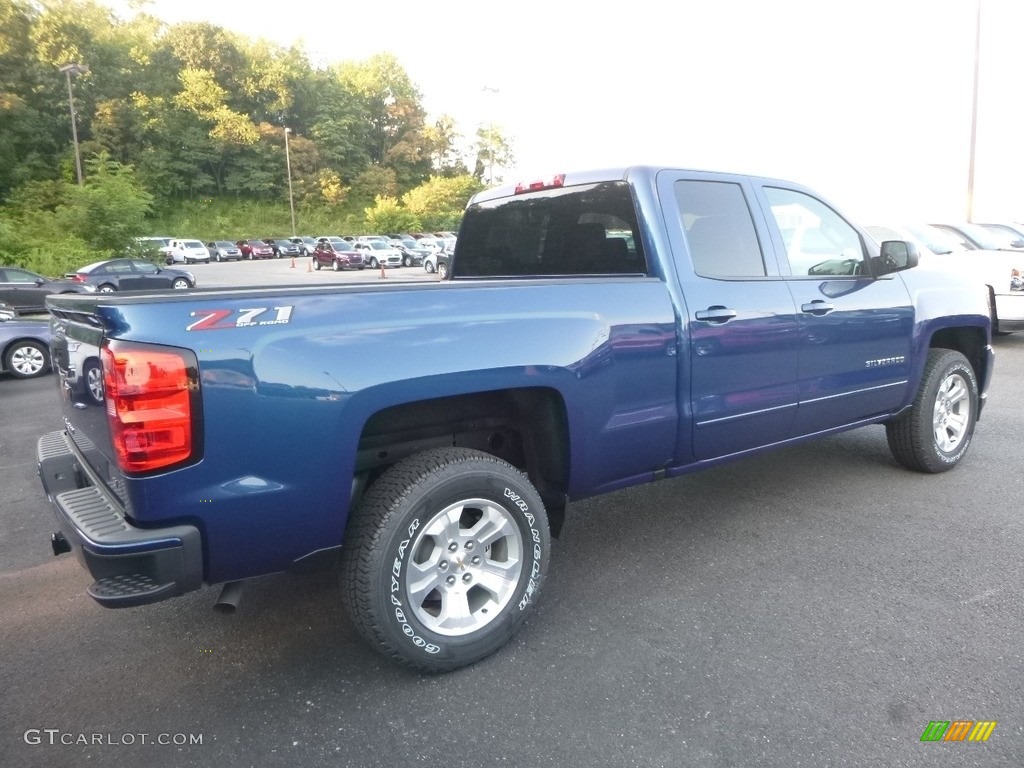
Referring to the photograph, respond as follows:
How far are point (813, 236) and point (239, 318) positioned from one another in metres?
3.27

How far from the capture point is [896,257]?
4.30 metres

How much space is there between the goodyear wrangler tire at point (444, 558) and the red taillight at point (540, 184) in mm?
1747

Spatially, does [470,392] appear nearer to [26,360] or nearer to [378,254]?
[26,360]

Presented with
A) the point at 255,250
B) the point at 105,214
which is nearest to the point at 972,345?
the point at 105,214

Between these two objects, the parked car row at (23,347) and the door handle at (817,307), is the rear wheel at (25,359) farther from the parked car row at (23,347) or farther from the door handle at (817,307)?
the door handle at (817,307)

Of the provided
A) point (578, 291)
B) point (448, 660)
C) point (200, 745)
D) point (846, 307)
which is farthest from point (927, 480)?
point (200, 745)

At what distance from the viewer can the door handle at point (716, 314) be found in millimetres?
3416

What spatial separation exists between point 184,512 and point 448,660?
1094 mm

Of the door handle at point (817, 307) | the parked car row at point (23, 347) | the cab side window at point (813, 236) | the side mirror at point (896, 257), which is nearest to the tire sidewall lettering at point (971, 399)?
the side mirror at point (896, 257)

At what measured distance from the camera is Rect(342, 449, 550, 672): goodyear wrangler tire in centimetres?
260

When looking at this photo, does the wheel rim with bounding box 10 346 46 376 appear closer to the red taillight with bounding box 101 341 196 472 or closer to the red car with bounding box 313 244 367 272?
the red taillight with bounding box 101 341 196 472

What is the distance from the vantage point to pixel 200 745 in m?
2.41

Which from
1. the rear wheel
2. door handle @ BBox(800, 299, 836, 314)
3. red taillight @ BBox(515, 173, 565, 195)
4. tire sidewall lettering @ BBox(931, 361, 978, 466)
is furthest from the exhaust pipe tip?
the rear wheel

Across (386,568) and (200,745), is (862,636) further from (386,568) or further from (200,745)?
(200,745)
